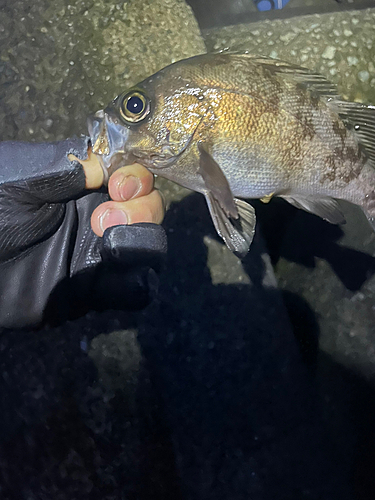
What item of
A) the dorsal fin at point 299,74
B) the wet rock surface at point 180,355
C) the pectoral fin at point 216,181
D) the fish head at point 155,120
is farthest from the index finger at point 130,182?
the wet rock surface at point 180,355

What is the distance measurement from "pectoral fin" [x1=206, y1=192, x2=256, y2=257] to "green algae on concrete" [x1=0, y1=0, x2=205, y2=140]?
120 centimetres

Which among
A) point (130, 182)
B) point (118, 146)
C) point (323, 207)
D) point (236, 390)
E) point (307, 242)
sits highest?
point (118, 146)

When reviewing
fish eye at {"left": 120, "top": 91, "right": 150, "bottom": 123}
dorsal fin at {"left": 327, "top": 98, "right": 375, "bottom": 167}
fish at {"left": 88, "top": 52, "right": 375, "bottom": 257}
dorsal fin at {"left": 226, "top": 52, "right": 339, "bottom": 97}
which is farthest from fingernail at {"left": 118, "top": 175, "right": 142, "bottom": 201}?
dorsal fin at {"left": 327, "top": 98, "right": 375, "bottom": 167}

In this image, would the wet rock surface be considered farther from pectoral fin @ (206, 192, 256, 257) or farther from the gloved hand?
pectoral fin @ (206, 192, 256, 257)

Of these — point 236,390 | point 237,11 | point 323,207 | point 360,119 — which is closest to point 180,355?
point 236,390

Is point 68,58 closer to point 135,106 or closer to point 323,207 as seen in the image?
point 135,106

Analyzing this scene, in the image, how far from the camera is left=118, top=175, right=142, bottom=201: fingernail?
3.95 ft

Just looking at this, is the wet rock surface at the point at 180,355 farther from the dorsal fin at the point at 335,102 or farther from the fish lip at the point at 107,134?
the fish lip at the point at 107,134

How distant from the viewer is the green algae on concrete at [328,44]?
1841mm

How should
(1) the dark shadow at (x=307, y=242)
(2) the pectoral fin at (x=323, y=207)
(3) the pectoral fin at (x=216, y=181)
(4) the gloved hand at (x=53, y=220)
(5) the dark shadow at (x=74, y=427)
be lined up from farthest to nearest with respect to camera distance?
(5) the dark shadow at (x=74, y=427) < (1) the dark shadow at (x=307, y=242) < (4) the gloved hand at (x=53, y=220) < (2) the pectoral fin at (x=323, y=207) < (3) the pectoral fin at (x=216, y=181)

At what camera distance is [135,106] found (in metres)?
1.02

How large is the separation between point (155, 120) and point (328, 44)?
4.45 feet

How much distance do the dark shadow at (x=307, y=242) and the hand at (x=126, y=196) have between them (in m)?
0.75

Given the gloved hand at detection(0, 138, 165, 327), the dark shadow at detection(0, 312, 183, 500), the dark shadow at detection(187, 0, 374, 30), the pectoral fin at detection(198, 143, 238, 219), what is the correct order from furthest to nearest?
the dark shadow at detection(187, 0, 374, 30) → the dark shadow at detection(0, 312, 183, 500) → the gloved hand at detection(0, 138, 165, 327) → the pectoral fin at detection(198, 143, 238, 219)
